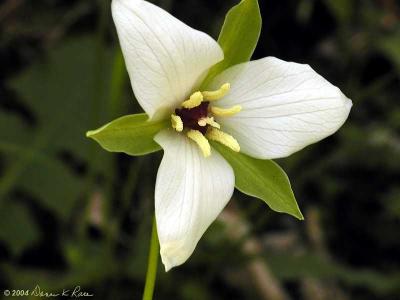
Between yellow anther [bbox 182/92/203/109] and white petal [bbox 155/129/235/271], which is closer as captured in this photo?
white petal [bbox 155/129/235/271]

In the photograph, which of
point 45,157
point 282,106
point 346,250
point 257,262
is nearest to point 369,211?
point 346,250

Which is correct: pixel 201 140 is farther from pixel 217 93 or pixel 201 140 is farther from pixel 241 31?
pixel 241 31

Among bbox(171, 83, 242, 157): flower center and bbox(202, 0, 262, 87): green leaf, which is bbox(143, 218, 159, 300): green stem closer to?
bbox(171, 83, 242, 157): flower center

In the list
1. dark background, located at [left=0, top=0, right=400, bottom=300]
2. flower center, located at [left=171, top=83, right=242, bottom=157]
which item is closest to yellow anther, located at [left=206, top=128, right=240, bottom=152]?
flower center, located at [left=171, top=83, right=242, bottom=157]

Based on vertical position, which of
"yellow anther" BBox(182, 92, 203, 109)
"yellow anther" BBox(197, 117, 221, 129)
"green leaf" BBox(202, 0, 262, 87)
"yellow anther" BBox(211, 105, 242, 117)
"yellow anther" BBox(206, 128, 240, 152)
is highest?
"green leaf" BBox(202, 0, 262, 87)

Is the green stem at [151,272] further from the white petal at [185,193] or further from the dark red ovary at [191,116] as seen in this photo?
the dark red ovary at [191,116]

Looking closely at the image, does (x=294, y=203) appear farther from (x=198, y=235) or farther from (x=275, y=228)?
(x=275, y=228)

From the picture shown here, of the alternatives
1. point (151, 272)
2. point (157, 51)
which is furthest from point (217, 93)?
point (151, 272)
